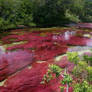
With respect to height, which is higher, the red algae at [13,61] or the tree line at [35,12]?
the tree line at [35,12]

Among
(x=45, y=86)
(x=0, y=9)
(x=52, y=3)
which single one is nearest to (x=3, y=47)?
(x=45, y=86)

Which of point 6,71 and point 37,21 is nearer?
point 6,71

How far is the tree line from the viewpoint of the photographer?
1884 cm

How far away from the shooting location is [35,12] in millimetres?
23516

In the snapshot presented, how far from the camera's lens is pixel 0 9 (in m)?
18.5

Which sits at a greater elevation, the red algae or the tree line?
the tree line

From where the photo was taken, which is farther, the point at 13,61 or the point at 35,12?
the point at 35,12

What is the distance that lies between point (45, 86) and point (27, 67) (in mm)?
2339

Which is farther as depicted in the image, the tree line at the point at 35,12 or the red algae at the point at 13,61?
the tree line at the point at 35,12

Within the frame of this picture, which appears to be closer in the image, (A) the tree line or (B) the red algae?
(B) the red algae

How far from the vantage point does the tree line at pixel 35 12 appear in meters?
18.8

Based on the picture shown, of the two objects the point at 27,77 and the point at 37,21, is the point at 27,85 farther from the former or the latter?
the point at 37,21

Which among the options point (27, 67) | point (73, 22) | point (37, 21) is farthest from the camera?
point (73, 22)

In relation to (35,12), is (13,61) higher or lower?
lower
